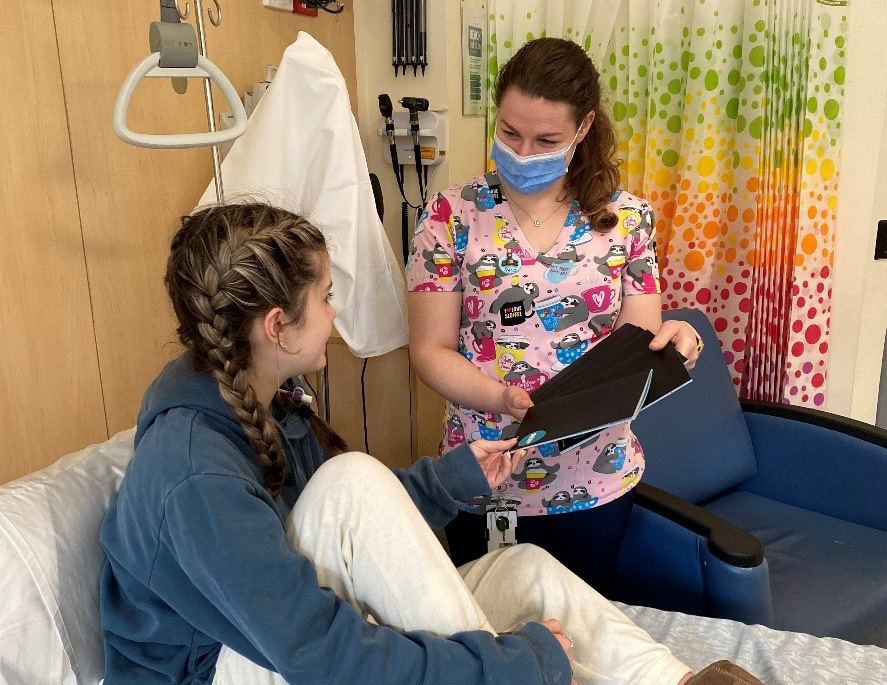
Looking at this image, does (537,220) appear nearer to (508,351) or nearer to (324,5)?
(508,351)

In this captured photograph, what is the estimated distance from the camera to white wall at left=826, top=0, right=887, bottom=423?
2.18 m

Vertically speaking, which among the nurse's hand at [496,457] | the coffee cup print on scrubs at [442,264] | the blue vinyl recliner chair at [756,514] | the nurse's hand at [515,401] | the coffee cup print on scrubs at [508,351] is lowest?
the blue vinyl recliner chair at [756,514]

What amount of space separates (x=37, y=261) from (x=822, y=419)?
6.37 feet

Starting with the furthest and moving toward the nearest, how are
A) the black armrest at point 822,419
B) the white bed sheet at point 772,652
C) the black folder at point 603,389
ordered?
1. the black armrest at point 822,419
2. the white bed sheet at point 772,652
3. the black folder at point 603,389

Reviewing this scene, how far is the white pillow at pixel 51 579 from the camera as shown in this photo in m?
1.09

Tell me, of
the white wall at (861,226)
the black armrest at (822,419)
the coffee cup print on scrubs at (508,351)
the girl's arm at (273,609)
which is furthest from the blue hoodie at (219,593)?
the white wall at (861,226)

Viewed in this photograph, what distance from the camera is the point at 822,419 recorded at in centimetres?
218

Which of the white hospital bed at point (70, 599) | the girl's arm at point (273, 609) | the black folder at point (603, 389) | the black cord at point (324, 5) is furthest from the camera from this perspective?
the black cord at point (324, 5)

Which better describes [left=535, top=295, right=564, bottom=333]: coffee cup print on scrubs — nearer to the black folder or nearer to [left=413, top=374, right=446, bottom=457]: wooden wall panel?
the black folder

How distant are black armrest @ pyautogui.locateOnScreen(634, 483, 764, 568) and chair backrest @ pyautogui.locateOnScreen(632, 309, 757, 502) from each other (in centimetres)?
28

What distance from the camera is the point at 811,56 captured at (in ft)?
6.90

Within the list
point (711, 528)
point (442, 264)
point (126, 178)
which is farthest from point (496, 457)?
point (126, 178)

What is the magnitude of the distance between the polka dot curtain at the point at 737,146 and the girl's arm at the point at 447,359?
1013mm

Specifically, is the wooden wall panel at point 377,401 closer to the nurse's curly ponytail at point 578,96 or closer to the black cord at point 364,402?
the black cord at point 364,402
